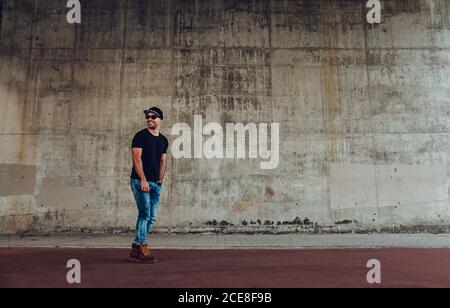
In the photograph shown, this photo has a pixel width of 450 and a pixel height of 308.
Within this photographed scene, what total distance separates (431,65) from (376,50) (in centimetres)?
166

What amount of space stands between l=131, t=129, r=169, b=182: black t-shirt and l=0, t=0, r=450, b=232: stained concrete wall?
4811mm

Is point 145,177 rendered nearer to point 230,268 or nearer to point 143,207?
point 143,207

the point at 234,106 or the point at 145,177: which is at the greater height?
the point at 234,106

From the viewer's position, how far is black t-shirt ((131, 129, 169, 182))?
219 inches

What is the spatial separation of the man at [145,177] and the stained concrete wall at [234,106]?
Answer: 4.62 m

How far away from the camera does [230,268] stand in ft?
17.3

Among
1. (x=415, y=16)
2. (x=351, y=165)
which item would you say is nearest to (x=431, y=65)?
(x=415, y=16)

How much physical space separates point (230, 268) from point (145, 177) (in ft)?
5.86

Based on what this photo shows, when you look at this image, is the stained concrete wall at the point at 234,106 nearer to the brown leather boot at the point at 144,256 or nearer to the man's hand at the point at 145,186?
the brown leather boot at the point at 144,256

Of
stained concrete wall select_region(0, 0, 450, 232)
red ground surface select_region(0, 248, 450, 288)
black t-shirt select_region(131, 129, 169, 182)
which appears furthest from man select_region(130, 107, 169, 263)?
stained concrete wall select_region(0, 0, 450, 232)

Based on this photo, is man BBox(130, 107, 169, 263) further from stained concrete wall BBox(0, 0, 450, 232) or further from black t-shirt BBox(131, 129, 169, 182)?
stained concrete wall BBox(0, 0, 450, 232)

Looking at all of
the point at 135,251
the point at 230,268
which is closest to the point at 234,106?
the point at 135,251

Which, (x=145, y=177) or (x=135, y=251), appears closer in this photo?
(x=145, y=177)

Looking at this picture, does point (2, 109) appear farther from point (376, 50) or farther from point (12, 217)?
point (376, 50)
